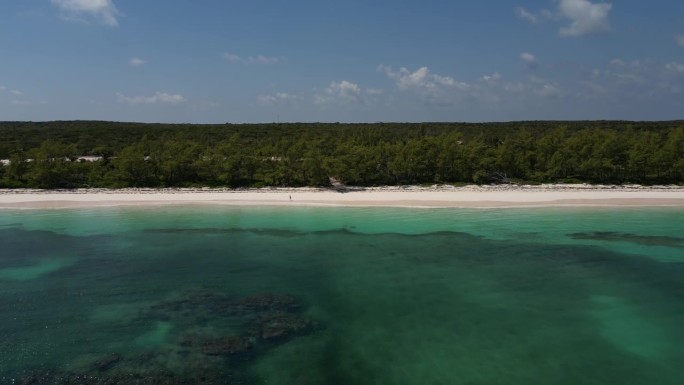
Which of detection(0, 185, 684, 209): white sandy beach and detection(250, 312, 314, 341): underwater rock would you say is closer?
detection(250, 312, 314, 341): underwater rock

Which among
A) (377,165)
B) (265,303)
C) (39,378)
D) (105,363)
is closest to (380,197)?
(377,165)

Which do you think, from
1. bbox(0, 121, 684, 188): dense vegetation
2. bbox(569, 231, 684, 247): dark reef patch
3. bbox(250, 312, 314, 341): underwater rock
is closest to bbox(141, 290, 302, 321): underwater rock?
bbox(250, 312, 314, 341): underwater rock

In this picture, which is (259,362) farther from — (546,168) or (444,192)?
Result: (546,168)

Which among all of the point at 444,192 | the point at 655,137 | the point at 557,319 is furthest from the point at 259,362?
the point at 655,137

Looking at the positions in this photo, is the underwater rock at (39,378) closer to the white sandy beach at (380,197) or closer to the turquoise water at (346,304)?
the turquoise water at (346,304)

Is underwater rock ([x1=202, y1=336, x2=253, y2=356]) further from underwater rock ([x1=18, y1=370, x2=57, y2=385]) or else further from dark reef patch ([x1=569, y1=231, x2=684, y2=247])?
dark reef patch ([x1=569, y1=231, x2=684, y2=247])

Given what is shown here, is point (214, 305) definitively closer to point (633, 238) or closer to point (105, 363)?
point (105, 363)
